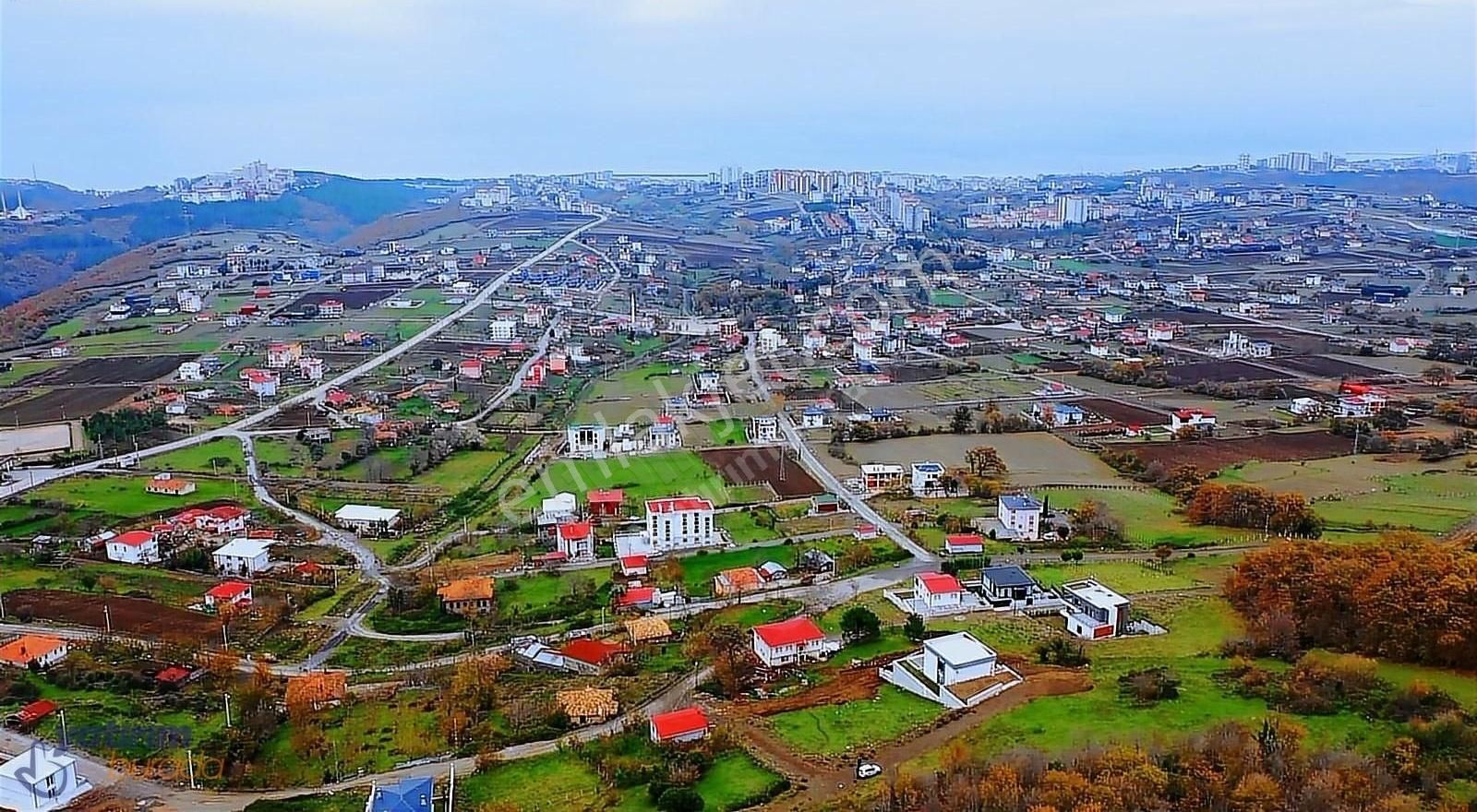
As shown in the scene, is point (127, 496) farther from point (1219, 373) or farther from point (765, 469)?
point (1219, 373)

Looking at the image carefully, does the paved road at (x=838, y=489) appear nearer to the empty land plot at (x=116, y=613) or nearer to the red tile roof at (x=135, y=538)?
the empty land plot at (x=116, y=613)

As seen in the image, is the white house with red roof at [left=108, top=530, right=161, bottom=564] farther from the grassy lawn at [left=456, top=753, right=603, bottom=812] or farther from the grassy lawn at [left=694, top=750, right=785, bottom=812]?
the grassy lawn at [left=694, top=750, right=785, bottom=812]

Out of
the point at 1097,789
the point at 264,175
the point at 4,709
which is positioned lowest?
the point at 4,709

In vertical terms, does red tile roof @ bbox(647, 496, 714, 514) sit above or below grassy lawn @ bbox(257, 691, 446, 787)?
above

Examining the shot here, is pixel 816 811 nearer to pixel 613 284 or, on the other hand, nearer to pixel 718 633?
pixel 718 633

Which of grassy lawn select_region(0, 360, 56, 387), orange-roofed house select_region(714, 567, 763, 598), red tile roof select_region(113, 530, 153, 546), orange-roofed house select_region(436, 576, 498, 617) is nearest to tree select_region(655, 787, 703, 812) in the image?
orange-roofed house select_region(714, 567, 763, 598)

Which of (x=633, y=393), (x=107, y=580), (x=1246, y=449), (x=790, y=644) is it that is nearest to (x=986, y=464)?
(x=1246, y=449)

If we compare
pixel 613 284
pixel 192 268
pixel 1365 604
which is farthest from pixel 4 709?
pixel 192 268
